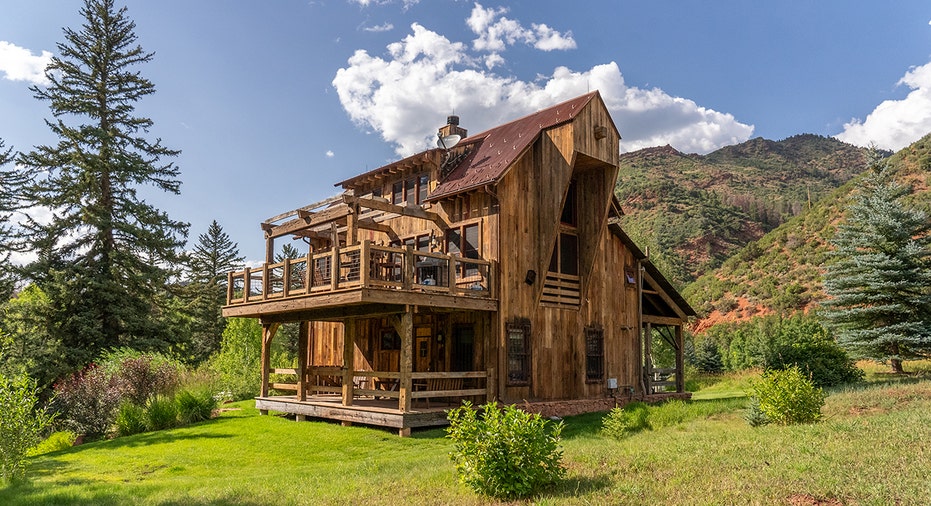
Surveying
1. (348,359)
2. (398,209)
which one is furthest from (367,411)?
(398,209)

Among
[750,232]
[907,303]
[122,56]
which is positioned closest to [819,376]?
[907,303]

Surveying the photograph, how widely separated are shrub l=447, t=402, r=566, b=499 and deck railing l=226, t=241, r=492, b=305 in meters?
6.31

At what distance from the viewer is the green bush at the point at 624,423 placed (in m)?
12.9

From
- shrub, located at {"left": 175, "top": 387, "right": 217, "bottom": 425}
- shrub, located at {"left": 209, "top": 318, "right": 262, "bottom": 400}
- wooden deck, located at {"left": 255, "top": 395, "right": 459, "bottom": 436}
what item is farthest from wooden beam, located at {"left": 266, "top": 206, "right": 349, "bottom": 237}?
shrub, located at {"left": 209, "top": 318, "right": 262, "bottom": 400}

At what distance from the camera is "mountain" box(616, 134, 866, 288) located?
237 feet

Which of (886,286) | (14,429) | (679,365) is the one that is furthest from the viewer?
(679,365)

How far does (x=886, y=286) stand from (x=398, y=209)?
58.1 feet

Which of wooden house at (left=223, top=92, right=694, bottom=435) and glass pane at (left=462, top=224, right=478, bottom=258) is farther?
glass pane at (left=462, top=224, right=478, bottom=258)

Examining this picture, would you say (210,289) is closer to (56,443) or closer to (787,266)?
(56,443)

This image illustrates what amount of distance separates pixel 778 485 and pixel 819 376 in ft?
55.7

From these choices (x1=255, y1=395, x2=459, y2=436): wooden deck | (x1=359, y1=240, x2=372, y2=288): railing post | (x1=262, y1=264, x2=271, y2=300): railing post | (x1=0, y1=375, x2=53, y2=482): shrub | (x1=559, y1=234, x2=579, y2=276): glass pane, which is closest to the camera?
(x1=0, y1=375, x2=53, y2=482): shrub

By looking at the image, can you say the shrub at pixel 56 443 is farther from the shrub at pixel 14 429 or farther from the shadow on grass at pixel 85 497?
the shadow on grass at pixel 85 497

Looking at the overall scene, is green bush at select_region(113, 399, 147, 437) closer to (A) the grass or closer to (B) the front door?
(A) the grass

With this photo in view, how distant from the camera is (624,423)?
13.4 m
